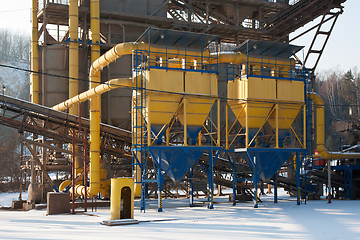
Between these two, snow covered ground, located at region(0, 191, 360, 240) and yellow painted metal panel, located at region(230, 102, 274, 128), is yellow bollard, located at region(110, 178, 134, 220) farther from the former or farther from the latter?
yellow painted metal panel, located at region(230, 102, 274, 128)

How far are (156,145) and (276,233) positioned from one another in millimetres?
9668

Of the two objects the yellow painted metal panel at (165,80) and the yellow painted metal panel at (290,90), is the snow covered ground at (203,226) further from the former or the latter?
the yellow painted metal panel at (290,90)

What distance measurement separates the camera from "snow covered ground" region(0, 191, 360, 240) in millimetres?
14086

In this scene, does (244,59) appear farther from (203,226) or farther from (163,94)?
(203,226)

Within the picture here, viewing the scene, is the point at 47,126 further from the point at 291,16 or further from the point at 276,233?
the point at 291,16

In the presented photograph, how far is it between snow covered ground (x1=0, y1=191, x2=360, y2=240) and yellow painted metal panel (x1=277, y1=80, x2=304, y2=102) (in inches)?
266

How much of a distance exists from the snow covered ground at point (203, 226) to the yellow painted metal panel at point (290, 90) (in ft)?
22.2

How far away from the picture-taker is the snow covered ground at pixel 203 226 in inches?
555

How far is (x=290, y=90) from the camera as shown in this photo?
25.7m

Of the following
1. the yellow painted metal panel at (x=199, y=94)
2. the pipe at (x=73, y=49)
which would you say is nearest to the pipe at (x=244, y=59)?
the yellow painted metal panel at (x=199, y=94)

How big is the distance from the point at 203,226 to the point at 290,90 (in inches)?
475

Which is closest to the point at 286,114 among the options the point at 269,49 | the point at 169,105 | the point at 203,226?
the point at 269,49

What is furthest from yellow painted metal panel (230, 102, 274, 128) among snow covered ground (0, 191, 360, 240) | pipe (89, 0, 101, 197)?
pipe (89, 0, 101, 197)

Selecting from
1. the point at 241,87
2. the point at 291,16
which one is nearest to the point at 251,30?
the point at 291,16
